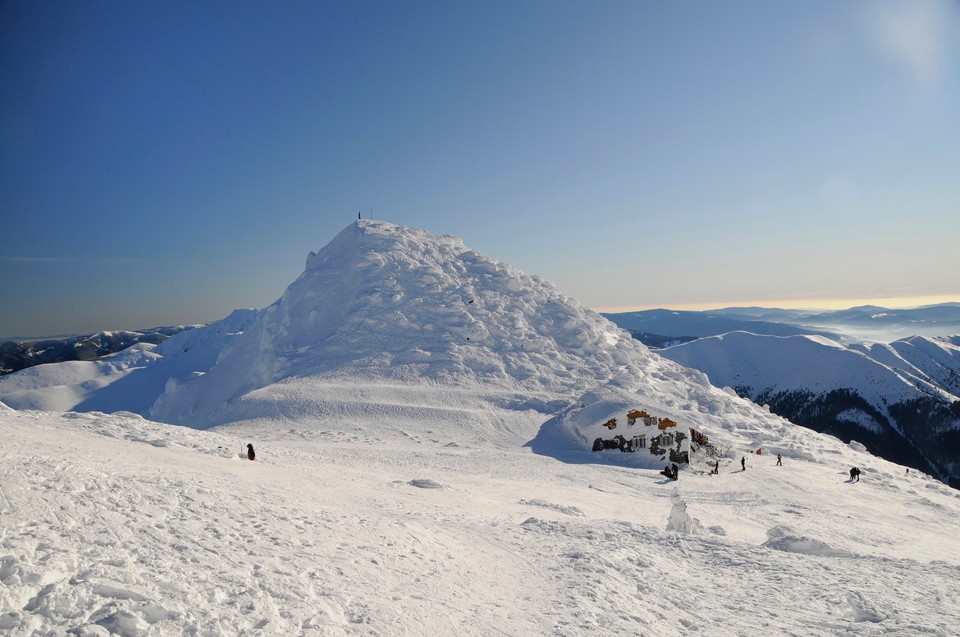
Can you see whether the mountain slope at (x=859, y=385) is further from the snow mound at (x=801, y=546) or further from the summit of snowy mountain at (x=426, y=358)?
the snow mound at (x=801, y=546)

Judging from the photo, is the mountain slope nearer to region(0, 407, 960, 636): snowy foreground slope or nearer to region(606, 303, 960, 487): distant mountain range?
region(606, 303, 960, 487): distant mountain range

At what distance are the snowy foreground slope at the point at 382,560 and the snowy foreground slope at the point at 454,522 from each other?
2.1 inches

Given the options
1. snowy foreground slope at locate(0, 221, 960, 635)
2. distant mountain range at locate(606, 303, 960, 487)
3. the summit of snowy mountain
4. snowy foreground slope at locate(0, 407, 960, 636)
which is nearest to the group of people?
snowy foreground slope at locate(0, 221, 960, 635)

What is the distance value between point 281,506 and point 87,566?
18.5 feet

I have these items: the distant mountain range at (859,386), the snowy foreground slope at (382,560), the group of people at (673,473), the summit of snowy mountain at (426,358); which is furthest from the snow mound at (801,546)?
the distant mountain range at (859,386)

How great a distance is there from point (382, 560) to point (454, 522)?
15.2ft

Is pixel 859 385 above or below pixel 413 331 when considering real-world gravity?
below

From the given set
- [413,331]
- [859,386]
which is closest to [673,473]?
[413,331]

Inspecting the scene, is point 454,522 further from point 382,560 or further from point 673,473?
point 673,473

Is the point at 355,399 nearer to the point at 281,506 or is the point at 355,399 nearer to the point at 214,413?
the point at 214,413

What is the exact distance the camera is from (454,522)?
14297 millimetres

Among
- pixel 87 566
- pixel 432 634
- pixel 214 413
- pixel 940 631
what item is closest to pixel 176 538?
pixel 87 566

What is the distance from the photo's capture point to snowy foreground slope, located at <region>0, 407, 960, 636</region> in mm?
6836

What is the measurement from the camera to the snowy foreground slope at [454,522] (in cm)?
741
